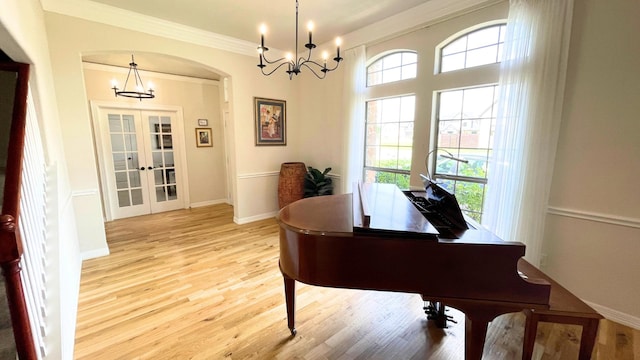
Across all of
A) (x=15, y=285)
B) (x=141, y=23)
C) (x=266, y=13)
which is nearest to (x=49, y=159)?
(x=15, y=285)

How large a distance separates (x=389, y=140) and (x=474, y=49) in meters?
1.37

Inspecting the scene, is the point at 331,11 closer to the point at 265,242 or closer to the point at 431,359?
the point at 265,242

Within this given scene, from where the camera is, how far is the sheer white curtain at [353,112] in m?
3.64

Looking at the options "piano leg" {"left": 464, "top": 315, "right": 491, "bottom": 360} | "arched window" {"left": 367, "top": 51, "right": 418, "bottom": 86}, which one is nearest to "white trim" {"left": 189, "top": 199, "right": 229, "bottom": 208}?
"arched window" {"left": 367, "top": 51, "right": 418, "bottom": 86}

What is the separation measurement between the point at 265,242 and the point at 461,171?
2.67 m

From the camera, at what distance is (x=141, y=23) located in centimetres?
318

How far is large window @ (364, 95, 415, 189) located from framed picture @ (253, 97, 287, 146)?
160 centimetres

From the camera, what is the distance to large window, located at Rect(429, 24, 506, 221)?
2.66m

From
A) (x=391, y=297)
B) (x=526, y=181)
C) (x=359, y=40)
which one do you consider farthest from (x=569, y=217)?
(x=359, y=40)

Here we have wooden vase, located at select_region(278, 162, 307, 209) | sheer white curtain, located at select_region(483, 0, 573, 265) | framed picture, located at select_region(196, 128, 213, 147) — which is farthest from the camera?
framed picture, located at select_region(196, 128, 213, 147)

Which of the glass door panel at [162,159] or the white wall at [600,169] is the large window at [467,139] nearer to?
the white wall at [600,169]

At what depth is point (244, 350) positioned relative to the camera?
1.82 metres

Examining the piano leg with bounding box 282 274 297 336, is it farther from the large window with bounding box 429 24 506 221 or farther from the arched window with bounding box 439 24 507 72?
the arched window with bounding box 439 24 507 72

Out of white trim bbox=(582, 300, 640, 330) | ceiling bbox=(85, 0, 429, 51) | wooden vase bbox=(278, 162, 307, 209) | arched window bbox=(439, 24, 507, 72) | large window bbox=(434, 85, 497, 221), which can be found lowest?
white trim bbox=(582, 300, 640, 330)
